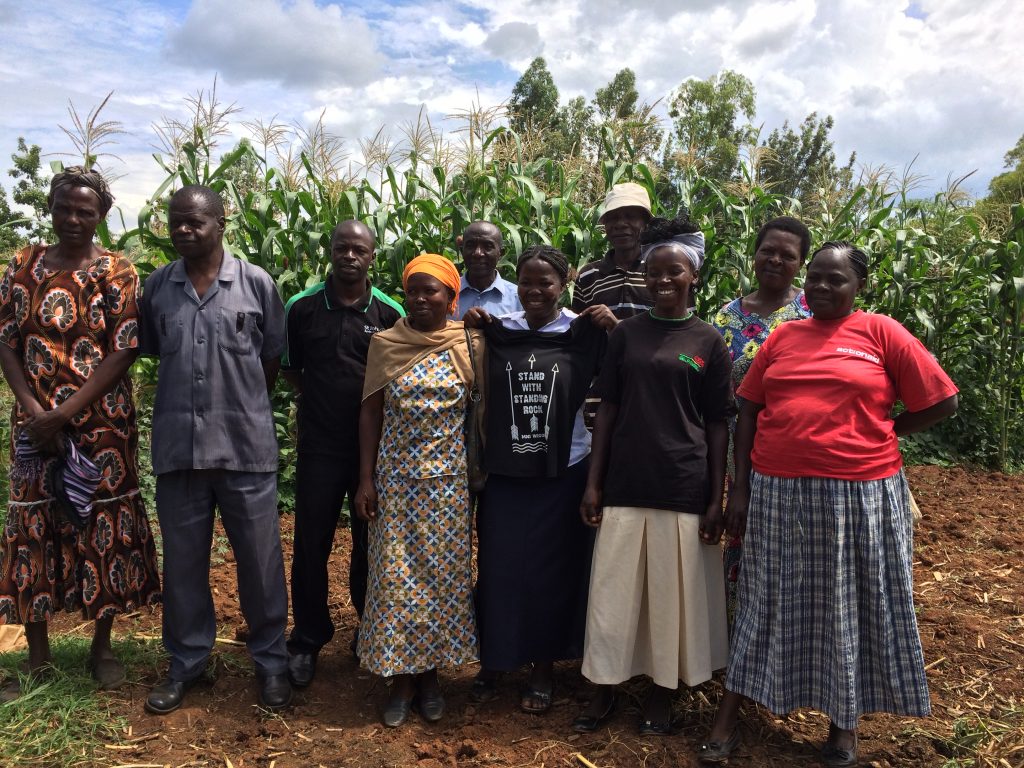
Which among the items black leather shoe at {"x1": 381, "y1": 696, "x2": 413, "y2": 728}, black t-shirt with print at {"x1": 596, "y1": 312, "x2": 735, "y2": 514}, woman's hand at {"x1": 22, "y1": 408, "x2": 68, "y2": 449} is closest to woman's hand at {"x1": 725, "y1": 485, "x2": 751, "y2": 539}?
black t-shirt with print at {"x1": 596, "y1": 312, "x2": 735, "y2": 514}

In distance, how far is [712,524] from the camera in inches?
99.0

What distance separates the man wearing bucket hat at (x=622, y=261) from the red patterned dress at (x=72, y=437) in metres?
1.86

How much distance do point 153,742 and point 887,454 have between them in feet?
8.73

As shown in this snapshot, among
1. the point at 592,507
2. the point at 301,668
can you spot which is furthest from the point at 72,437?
the point at 592,507

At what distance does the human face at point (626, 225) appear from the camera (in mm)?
3283

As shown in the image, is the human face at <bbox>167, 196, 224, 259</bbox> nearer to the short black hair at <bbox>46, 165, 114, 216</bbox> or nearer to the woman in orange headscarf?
the short black hair at <bbox>46, 165, 114, 216</bbox>

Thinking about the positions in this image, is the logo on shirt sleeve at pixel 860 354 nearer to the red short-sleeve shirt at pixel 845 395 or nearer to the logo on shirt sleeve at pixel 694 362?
the red short-sleeve shirt at pixel 845 395

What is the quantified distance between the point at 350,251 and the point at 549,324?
833 mm

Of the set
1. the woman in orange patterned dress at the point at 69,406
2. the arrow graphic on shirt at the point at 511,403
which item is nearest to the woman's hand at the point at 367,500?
the arrow graphic on shirt at the point at 511,403

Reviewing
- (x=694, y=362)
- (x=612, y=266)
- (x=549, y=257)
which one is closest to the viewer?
(x=694, y=362)

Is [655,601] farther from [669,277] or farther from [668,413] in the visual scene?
[669,277]

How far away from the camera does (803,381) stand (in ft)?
7.79

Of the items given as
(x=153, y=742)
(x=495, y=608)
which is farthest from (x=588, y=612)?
(x=153, y=742)

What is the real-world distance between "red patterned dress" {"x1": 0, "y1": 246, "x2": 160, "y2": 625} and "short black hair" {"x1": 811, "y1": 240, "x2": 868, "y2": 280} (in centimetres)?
248
